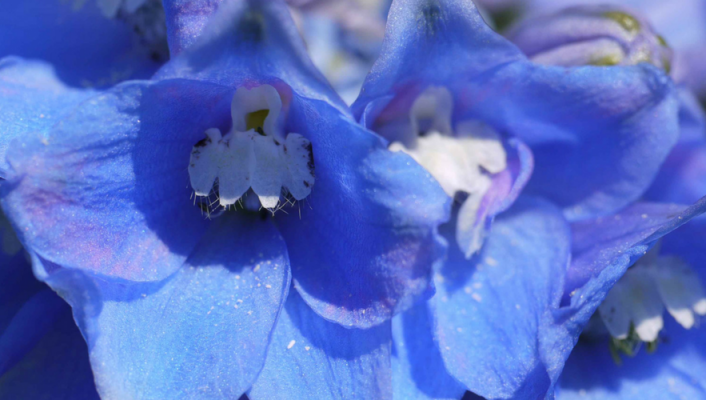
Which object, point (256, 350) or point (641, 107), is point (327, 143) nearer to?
point (256, 350)

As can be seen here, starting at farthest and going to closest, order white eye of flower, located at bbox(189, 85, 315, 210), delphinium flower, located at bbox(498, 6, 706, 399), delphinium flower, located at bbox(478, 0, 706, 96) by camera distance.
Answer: delphinium flower, located at bbox(478, 0, 706, 96) → delphinium flower, located at bbox(498, 6, 706, 399) → white eye of flower, located at bbox(189, 85, 315, 210)

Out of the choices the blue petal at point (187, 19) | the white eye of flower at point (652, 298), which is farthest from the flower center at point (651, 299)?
the blue petal at point (187, 19)

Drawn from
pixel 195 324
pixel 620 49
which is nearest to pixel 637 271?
pixel 620 49

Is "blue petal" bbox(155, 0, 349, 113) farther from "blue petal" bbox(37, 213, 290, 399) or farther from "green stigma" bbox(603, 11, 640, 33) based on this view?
"green stigma" bbox(603, 11, 640, 33)

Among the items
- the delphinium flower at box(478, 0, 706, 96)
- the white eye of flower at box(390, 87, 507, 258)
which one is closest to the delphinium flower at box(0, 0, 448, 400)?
the white eye of flower at box(390, 87, 507, 258)

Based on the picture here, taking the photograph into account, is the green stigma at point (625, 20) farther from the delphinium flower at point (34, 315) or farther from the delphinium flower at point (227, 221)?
the delphinium flower at point (34, 315)

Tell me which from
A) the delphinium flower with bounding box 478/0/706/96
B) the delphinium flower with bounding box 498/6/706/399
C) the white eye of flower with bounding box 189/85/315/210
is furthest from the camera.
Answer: the delphinium flower with bounding box 478/0/706/96

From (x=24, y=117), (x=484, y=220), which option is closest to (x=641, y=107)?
→ (x=484, y=220)
